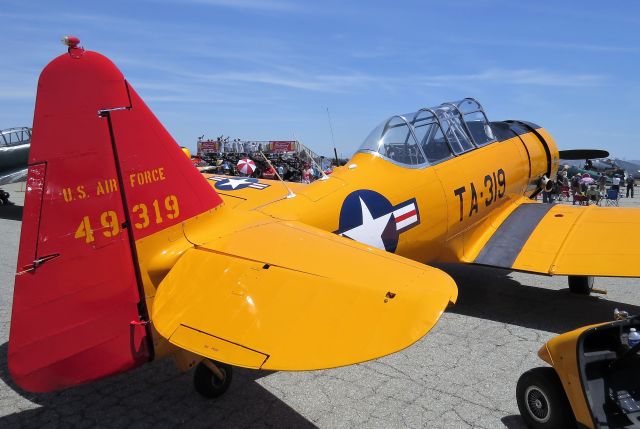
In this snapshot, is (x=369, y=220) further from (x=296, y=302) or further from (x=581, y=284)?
(x=581, y=284)

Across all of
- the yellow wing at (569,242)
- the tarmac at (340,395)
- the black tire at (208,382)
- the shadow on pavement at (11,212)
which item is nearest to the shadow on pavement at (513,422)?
the tarmac at (340,395)

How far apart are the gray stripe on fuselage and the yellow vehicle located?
2854 millimetres

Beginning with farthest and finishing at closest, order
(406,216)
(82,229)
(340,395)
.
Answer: (406,216) → (340,395) → (82,229)

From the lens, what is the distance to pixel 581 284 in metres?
6.43

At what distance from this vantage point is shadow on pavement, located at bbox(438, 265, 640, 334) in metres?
5.55

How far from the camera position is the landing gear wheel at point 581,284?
6377mm

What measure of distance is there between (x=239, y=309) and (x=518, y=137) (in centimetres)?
676

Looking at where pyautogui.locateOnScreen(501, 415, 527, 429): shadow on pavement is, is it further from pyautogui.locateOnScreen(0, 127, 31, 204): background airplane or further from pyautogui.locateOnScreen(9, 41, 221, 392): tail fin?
pyautogui.locateOnScreen(0, 127, 31, 204): background airplane

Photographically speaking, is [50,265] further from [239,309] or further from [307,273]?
[307,273]

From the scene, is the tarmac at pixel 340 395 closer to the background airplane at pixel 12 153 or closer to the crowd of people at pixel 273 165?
the background airplane at pixel 12 153

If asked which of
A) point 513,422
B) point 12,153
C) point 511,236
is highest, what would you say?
point 12,153

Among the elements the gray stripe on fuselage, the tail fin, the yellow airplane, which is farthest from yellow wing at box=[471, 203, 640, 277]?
the tail fin

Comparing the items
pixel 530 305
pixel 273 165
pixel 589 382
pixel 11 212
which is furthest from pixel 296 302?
pixel 273 165

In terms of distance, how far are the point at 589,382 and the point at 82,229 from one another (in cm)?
305
